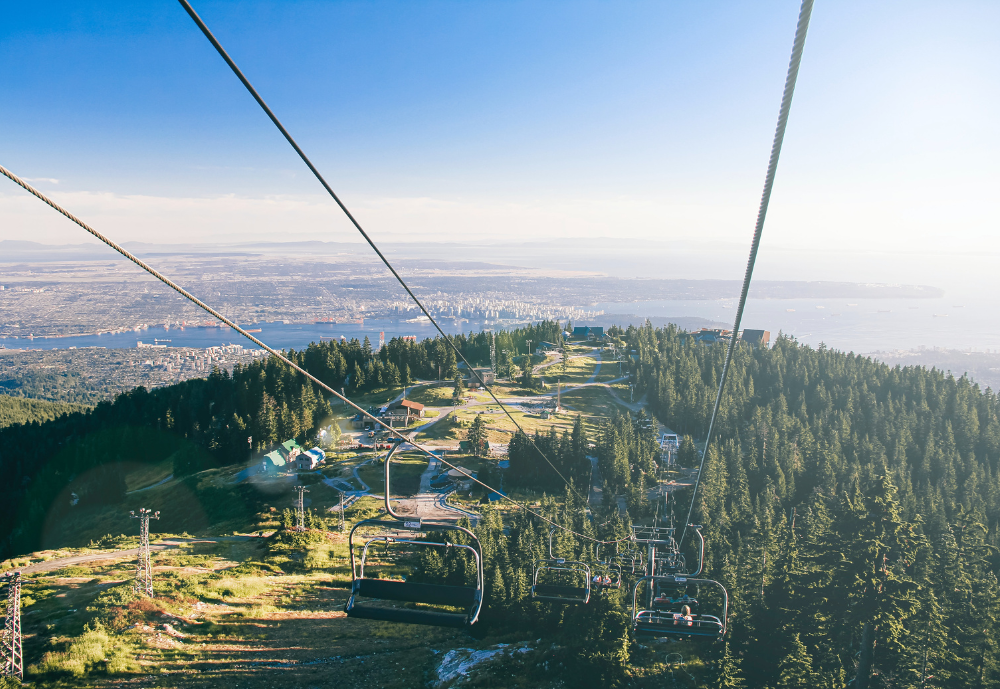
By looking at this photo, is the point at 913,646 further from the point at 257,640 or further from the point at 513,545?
the point at 257,640

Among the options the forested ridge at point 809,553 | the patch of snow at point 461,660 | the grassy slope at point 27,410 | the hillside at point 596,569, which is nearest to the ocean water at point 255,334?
the grassy slope at point 27,410

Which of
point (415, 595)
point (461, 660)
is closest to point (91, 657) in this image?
point (461, 660)

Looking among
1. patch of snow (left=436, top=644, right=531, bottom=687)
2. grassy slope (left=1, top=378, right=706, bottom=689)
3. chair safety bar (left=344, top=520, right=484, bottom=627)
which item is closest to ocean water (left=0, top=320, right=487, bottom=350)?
grassy slope (left=1, top=378, right=706, bottom=689)

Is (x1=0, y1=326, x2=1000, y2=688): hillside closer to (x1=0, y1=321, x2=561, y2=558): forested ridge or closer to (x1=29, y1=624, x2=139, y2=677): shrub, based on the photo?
(x1=29, y1=624, x2=139, y2=677): shrub

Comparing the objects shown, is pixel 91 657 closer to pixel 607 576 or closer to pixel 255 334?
pixel 607 576

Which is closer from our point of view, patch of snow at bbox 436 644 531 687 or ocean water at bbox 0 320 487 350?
patch of snow at bbox 436 644 531 687

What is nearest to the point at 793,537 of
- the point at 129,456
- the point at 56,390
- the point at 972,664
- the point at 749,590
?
the point at 749,590
